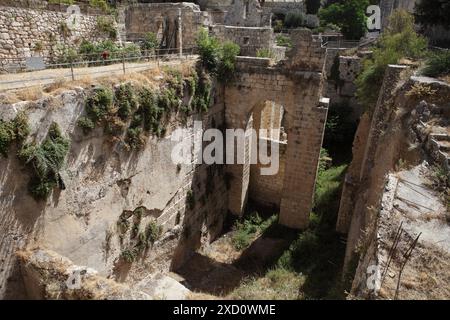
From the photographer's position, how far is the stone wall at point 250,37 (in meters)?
12.1

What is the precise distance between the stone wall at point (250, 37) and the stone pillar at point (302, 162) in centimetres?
338

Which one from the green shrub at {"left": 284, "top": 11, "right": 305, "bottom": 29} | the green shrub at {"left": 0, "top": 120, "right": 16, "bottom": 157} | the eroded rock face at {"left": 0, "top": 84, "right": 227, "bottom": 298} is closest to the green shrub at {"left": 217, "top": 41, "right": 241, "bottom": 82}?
the eroded rock face at {"left": 0, "top": 84, "right": 227, "bottom": 298}

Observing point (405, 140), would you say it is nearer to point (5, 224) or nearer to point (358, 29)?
point (5, 224)

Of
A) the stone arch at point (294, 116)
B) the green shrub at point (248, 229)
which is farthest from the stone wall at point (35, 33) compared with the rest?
the green shrub at point (248, 229)

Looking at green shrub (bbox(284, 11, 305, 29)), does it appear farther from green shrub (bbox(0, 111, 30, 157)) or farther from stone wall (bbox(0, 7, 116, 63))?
green shrub (bbox(0, 111, 30, 157))

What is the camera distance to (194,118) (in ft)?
32.7

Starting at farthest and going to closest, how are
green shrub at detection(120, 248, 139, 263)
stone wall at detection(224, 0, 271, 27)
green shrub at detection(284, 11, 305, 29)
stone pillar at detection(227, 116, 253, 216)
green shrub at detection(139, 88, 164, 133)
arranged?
1. green shrub at detection(284, 11, 305, 29)
2. stone wall at detection(224, 0, 271, 27)
3. stone pillar at detection(227, 116, 253, 216)
4. green shrub at detection(120, 248, 139, 263)
5. green shrub at detection(139, 88, 164, 133)

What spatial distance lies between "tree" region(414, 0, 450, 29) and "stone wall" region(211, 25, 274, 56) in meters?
9.12

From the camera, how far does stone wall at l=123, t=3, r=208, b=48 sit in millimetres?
12680

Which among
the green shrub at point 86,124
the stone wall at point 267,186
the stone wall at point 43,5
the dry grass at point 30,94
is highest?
the stone wall at point 43,5

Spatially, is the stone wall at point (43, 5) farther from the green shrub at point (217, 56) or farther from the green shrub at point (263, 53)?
the green shrub at point (263, 53)

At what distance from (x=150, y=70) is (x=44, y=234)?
480 cm

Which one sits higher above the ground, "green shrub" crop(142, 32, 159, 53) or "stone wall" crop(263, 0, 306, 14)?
"stone wall" crop(263, 0, 306, 14)
